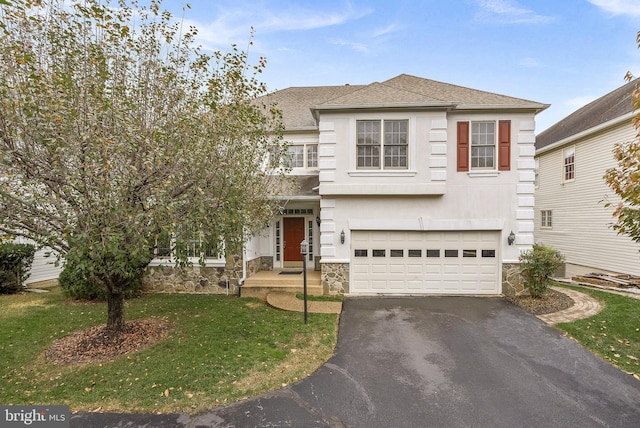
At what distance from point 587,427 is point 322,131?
27.8 feet

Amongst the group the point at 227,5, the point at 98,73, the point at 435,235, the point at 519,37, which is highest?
the point at 519,37

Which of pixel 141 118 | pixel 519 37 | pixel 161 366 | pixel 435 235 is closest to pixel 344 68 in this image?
pixel 519 37

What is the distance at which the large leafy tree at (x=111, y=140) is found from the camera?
435 centimetres

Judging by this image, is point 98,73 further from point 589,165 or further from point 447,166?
point 589,165

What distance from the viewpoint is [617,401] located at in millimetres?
4156

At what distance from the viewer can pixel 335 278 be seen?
9586mm

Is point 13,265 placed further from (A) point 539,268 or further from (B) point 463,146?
(A) point 539,268

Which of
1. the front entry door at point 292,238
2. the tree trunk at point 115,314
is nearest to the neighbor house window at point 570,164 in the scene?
the front entry door at point 292,238

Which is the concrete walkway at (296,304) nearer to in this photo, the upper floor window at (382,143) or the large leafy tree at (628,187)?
the upper floor window at (382,143)

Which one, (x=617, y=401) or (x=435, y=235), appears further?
(x=435, y=235)

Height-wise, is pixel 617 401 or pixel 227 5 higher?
pixel 227 5

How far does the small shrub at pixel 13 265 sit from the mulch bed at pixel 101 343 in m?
5.92

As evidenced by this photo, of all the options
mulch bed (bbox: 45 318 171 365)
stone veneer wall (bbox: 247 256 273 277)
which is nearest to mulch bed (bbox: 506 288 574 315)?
stone veneer wall (bbox: 247 256 273 277)

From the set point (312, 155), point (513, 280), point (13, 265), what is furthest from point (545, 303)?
point (13, 265)
